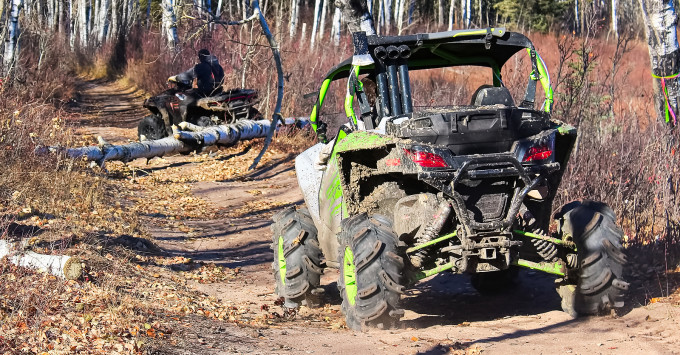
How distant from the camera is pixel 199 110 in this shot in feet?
53.2

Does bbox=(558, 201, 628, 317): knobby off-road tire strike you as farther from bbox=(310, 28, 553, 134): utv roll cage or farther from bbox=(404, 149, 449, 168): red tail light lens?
bbox=(404, 149, 449, 168): red tail light lens

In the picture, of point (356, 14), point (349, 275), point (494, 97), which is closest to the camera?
point (349, 275)

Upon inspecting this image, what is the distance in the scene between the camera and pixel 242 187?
13.1 m

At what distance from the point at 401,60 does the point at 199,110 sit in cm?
1051

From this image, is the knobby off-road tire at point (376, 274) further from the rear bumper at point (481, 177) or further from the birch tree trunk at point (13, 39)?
the birch tree trunk at point (13, 39)

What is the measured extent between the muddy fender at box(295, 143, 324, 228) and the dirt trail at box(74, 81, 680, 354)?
80 centimetres

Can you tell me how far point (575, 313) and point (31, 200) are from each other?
5.94m

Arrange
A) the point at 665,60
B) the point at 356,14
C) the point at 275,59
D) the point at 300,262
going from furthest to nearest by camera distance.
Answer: the point at 275,59, the point at 356,14, the point at 665,60, the point at 300,262

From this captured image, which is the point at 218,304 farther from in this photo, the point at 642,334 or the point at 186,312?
the point at 642,334

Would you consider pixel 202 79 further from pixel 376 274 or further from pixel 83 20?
pixel 83 20

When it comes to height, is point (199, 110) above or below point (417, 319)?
above

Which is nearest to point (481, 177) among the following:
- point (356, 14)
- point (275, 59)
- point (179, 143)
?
point (356, 14)

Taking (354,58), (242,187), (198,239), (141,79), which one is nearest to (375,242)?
(354,58)

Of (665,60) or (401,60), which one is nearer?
(401,60)
